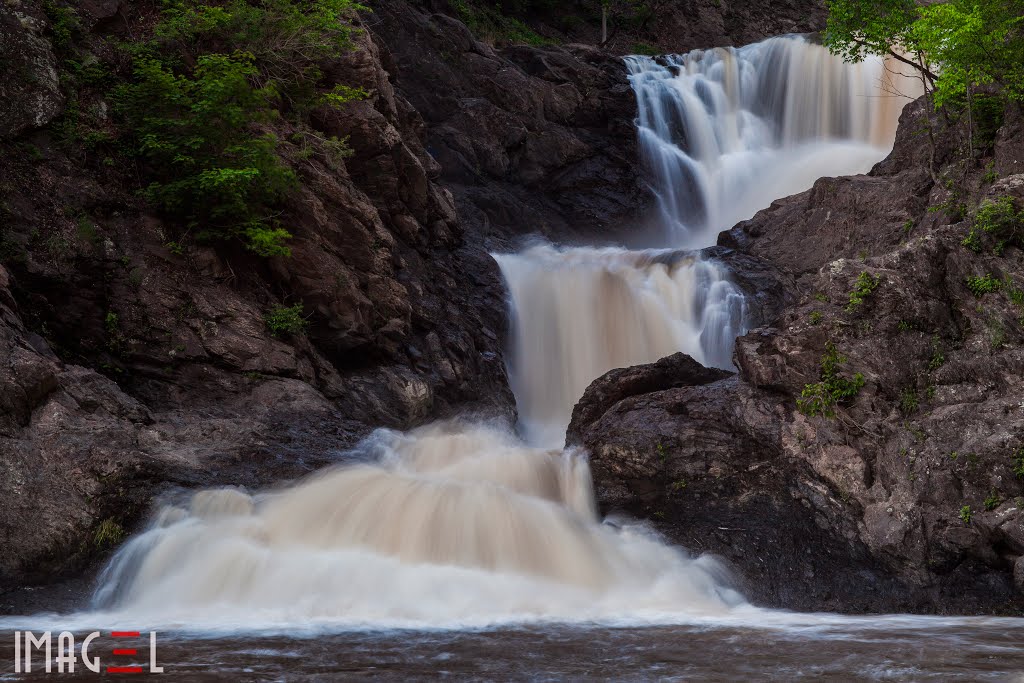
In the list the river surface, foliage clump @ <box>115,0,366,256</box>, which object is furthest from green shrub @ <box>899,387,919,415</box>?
foliage clump @ <box>115,0,366,256</box>

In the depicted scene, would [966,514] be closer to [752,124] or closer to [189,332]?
[189,332]

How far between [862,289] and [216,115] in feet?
30.3

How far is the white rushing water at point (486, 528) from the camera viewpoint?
781 cm

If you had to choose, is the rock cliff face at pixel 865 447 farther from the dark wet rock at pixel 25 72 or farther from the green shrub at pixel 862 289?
the dark wet rock at pixel 25 72

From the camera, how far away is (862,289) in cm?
994

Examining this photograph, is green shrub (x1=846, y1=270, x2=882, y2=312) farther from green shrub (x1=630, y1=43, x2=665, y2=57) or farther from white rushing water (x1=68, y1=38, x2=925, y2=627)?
green shrub (x1=630, y1=43, x2=665, y2=57)

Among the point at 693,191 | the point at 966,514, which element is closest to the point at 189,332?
the point at 966,514

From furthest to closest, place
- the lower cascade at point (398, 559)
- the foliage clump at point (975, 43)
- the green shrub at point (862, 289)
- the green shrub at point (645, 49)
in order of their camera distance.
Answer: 1. the green shrub at point (645, 49)
2. the foliage clump at point (975, 43)
3. the green shrub at point (862, 289)
4. the lower cascade at point (398, 559)

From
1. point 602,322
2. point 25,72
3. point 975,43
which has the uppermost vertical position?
point 975,43

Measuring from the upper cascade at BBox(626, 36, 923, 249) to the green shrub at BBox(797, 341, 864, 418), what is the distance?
14.0 metres

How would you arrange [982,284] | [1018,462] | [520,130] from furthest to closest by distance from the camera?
Result: [520,130] < [982,284] < [1018,462]

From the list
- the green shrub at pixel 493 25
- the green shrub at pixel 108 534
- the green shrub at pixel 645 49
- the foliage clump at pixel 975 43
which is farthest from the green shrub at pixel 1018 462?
the green shrub at pixel 645 49

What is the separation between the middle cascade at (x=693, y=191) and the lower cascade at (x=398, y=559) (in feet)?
19.0

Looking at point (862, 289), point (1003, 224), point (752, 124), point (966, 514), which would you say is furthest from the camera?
point (752, 124)
